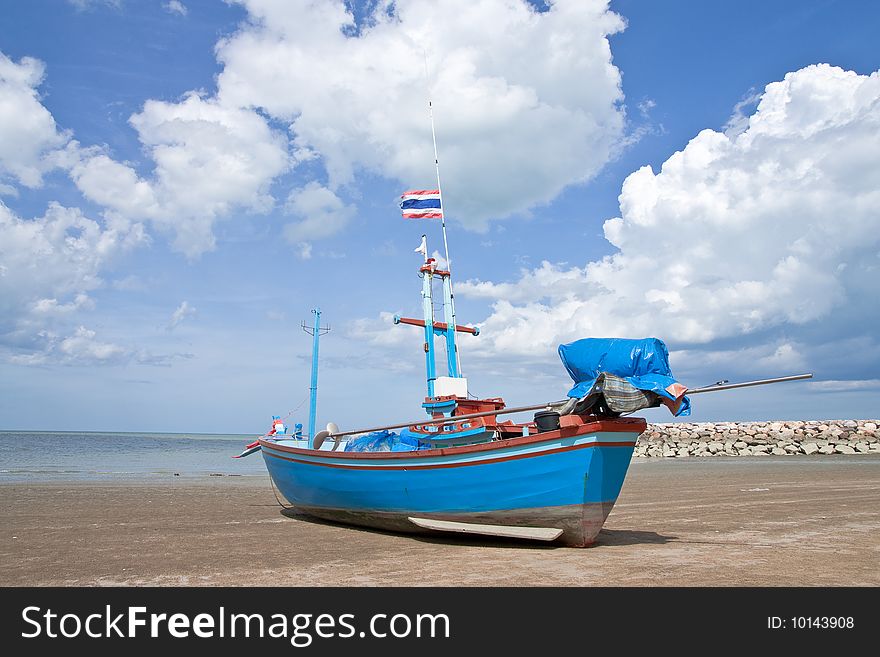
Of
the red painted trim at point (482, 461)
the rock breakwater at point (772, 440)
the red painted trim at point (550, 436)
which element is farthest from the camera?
the rock breakwater at point (772, 440)

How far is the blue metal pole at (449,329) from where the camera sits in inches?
746

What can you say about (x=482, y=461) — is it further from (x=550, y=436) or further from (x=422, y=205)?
(x=422, y=205)

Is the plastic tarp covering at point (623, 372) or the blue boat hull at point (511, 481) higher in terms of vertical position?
the plastic tarp covering at point (623, 372)

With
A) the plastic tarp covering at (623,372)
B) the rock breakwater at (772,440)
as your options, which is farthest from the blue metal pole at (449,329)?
the rock breakwater at (772,440)

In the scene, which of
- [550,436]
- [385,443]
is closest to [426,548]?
[550,436]

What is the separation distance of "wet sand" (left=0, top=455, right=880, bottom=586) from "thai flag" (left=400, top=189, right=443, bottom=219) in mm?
9224

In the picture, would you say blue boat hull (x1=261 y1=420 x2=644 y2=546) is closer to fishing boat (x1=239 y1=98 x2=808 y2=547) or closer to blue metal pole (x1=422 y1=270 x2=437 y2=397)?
fishing boat (x1=239 y1=98 x2=808 y2=547)

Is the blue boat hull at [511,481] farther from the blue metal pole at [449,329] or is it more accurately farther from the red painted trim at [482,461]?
the blue metal pole at [449,329]

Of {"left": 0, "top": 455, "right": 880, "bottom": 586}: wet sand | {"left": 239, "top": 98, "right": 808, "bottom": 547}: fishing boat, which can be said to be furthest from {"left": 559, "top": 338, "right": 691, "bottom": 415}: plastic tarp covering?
{"left": 0, "top": 455, "right": 880, "bottom": 586}: wet sand

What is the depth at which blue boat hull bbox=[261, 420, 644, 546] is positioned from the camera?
9.18 m

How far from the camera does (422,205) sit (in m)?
19.4

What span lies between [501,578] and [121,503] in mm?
12927

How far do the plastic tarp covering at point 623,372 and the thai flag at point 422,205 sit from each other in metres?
10.2

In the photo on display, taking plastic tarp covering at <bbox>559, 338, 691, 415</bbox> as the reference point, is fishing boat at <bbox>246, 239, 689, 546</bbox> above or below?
below
